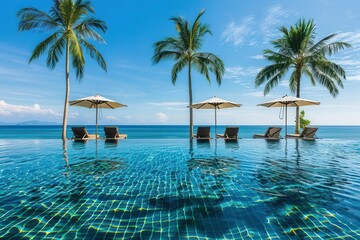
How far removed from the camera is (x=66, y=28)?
14.8 meters

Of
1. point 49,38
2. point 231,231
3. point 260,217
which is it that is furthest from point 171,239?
point 49,38

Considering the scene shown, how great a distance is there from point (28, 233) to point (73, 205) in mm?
931

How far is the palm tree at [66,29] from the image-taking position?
14.2m

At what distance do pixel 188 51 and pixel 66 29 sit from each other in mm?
8705

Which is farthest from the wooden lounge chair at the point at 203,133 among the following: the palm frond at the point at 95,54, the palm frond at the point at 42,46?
the palm frond at the point at 42,46

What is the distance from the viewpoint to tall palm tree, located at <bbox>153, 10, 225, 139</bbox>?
16219mm

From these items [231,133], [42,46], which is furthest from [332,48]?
[42,46]

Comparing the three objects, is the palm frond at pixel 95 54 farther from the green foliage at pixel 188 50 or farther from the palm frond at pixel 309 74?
the palm frond at pixel 309 74

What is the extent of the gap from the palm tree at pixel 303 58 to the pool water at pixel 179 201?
1241 cm

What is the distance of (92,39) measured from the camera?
53.5 ft

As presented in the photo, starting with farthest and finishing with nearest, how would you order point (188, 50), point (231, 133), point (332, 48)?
point (332, 48), point (188, 50), point (231, 133)

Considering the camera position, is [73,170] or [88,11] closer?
[73,170]

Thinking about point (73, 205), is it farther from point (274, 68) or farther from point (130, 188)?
point (274, 68)

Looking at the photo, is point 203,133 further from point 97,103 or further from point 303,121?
point 303,121
